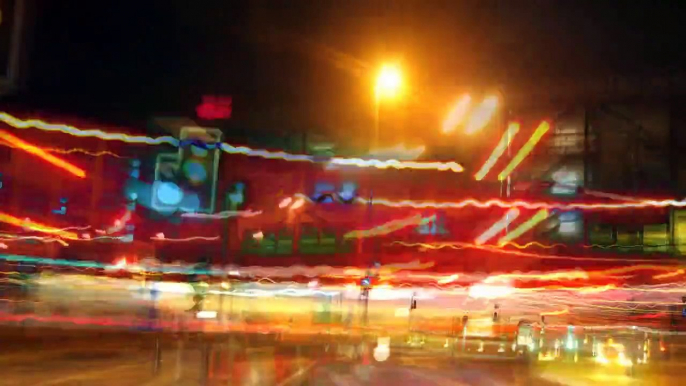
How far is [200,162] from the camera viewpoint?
12391 millimetres

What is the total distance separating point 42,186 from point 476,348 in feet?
65.3

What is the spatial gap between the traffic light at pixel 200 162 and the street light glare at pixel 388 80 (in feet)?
23.5

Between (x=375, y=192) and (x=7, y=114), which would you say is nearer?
(x=7, y=114)

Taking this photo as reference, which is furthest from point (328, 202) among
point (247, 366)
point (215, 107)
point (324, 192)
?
point (215, 107)

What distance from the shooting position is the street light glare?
18453mm

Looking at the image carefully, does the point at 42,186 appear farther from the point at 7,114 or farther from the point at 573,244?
→ the point at 573,244

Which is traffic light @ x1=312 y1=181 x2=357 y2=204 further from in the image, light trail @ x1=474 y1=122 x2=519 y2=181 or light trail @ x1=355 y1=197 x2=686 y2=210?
light trail @ x1=474 y1=122 x2=519 y2=181

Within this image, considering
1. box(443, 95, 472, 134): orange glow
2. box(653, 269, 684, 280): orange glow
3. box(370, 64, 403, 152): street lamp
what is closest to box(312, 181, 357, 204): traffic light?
box(370, 64, 403, 152): street lamp

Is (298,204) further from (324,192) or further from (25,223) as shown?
(25,223)

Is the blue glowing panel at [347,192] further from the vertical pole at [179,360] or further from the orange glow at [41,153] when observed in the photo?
the vertical pole at [179,360]

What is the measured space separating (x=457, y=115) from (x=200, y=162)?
2133 cm

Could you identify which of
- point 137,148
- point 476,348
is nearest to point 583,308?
point 476,348

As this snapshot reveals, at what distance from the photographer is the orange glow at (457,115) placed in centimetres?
3128

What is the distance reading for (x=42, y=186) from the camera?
89.0 ft
